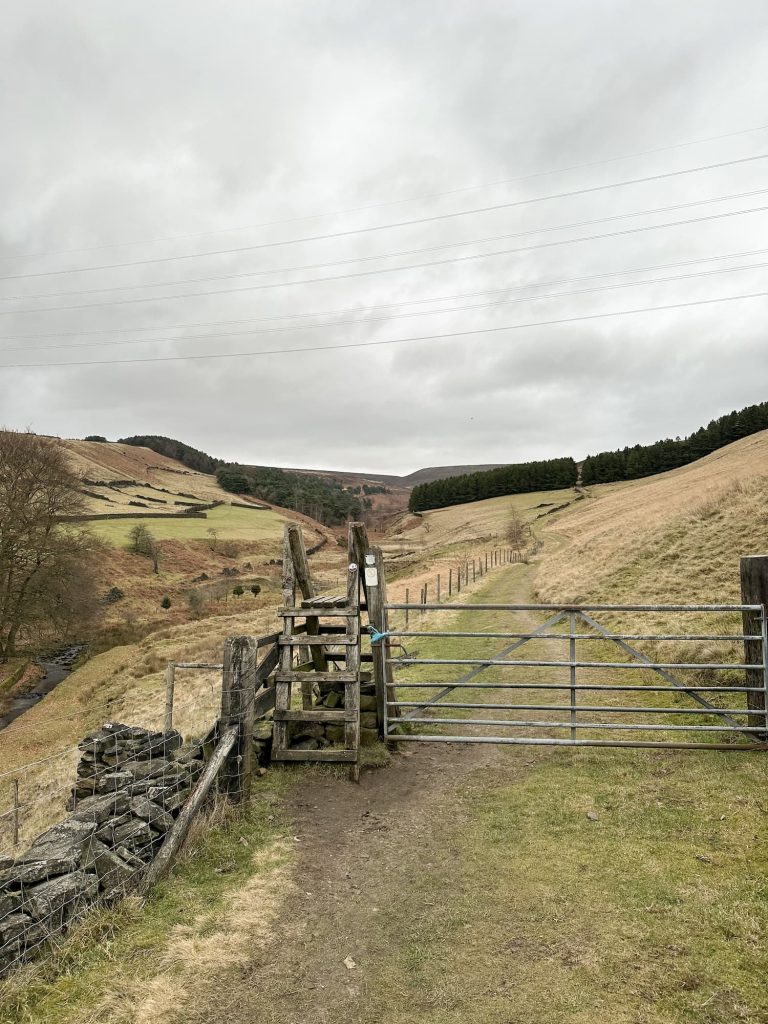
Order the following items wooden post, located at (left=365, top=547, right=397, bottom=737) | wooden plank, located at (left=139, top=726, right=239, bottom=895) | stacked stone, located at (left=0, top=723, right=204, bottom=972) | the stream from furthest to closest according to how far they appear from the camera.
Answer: the stream, wooden post, located at (left=365, top=547, right=397, bottom=737), wooden plank, located at (left=139, top=726, right=239, bottom=895), stacked stone, located at (left=0, top=723, right=204, bottom=972)

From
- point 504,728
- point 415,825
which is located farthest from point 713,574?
point 415,825

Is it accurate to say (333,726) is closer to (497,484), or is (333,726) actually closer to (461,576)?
(461,576)

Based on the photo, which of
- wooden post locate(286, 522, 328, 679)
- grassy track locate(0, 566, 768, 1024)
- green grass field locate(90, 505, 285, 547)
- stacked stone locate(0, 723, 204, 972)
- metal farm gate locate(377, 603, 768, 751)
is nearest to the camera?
grassy track locate(0, 566, 768, 1024)

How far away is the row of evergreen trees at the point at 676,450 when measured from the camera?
318 feet

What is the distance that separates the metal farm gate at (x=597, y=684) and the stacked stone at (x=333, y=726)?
11.7 inches

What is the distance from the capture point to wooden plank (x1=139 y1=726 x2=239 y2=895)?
5136 millimetres

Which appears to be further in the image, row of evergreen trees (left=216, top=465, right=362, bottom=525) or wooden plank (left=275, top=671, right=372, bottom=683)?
row of evergreen trees (left=216, top=465, right=362, bottom=525)

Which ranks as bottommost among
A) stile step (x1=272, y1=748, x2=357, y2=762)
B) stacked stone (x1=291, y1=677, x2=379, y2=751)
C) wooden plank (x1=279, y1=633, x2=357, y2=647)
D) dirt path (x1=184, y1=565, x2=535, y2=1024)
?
dirt path (x1=184, y1=565, x2=535, y2=1024)

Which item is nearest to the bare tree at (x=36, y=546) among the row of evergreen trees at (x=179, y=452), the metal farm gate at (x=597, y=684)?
the metal farm gate at (x=597, y=684)

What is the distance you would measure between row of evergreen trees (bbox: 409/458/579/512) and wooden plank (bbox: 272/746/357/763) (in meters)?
117

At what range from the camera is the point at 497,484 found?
12788cm

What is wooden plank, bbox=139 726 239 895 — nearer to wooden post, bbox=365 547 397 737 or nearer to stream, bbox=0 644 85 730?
wooden post, bbox=365 547 397 737

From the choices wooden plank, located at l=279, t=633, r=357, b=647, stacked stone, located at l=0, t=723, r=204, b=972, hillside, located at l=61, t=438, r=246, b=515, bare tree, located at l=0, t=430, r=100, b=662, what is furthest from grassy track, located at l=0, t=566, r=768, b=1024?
hillside, located at l=61, t=438, r=246, b=515

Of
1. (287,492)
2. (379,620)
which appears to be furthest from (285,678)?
(287,492)
